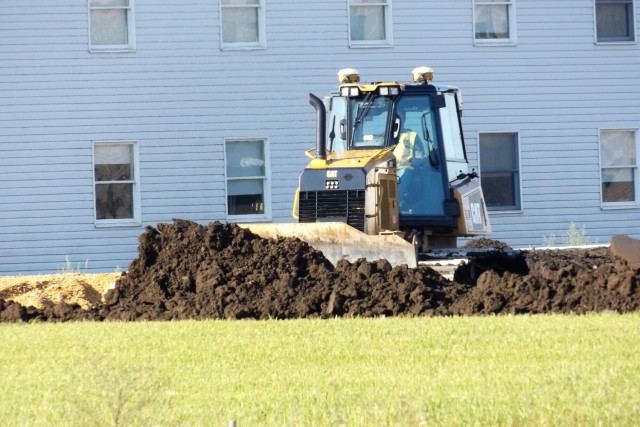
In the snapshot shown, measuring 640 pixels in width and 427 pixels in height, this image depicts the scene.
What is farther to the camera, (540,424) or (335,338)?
(335,338)

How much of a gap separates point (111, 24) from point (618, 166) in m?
10.9

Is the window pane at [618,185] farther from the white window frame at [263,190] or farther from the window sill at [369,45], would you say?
the white window frame at [263,190]

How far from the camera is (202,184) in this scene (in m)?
26.3

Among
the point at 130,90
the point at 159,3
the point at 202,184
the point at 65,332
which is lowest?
the point at 65,332

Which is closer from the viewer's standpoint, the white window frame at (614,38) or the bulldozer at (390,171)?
the bulldozer at (390,171)

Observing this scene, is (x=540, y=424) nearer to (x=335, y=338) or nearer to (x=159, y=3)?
(x=335, y=338)

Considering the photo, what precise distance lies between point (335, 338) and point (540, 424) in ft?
16.7

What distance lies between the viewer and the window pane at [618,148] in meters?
28.2

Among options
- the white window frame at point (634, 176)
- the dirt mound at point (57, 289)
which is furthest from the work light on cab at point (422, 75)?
the white window frame at point (634, 176)

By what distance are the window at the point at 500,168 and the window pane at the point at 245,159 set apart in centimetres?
462

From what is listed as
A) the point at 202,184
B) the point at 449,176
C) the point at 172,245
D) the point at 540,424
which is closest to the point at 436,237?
the point at 449,176

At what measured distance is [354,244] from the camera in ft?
56.6

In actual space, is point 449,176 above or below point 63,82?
below

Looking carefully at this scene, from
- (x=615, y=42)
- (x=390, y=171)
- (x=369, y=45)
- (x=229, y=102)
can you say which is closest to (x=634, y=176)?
(x=615, y=42)
